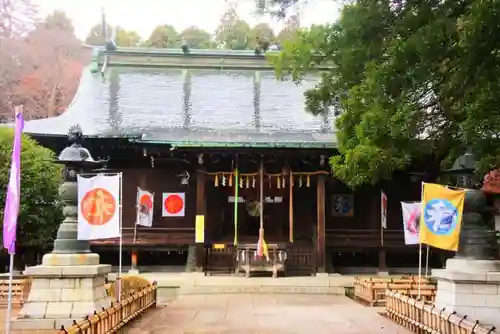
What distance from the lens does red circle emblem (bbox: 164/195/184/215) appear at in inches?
782

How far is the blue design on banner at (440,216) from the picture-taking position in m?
9.35

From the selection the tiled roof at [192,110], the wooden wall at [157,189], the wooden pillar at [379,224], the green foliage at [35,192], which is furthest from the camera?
the wooden wall at [157,189]

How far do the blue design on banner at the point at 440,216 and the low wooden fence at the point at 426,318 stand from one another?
1.31 metres

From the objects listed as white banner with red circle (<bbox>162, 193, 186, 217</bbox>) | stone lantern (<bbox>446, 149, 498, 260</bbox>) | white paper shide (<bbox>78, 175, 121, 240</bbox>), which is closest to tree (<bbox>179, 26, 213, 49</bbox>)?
white banner with red circle (<bbox>162, 193, 186, 217</bbox>)

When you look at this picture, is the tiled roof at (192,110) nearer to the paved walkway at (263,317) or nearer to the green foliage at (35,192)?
the green foliage at (35,192)

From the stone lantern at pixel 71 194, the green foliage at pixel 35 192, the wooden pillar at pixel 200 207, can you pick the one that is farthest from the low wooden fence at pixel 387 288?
the green foliage at pixel 35 192

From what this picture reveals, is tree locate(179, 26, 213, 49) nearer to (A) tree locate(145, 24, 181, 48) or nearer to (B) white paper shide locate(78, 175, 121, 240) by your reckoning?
(A) tree locate(145, 24, 181, 48)

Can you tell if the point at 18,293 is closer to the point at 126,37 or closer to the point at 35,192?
the point at 35,192

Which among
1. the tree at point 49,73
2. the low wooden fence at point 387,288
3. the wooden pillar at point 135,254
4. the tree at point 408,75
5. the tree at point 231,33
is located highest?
the tree at point 231,33

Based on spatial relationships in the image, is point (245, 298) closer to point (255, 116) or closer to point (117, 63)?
point (255, 116)

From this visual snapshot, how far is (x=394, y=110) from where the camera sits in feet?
27.9

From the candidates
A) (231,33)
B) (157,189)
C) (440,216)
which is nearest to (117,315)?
(440,216)

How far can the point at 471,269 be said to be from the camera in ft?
29.6

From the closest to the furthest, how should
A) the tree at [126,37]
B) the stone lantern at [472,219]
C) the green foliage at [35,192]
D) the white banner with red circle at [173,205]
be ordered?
the stone lantern at [472,219]
the green foliage at [35,192]
the white banner with red circle at [173,205]
the tree at [126,37]
